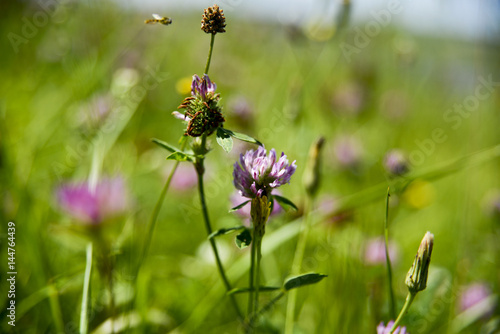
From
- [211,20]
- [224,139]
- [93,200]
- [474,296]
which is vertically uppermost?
[211,20]

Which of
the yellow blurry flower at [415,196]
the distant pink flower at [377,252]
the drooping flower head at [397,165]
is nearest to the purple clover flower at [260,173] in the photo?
the drooping flower head at [397,165]

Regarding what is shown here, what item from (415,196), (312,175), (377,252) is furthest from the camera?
(415,196)

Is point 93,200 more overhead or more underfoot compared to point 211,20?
more underfoot

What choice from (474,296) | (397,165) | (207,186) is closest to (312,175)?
(397,165)

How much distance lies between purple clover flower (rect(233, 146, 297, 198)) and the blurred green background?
0.25 m

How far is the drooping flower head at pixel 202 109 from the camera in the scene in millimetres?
557

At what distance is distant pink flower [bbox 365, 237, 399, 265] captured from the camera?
3.80 ft

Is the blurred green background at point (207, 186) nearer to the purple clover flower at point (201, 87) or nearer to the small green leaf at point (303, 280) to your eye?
the small green leaf at point (303, 280)

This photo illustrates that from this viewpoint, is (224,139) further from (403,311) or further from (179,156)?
(403,311)

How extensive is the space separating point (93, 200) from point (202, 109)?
1.52ft

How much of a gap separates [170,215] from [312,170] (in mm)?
916

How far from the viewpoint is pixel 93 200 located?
0.89 m

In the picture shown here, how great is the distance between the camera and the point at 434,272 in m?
1.07

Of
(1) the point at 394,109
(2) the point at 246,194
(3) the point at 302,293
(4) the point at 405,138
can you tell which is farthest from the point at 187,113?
(4) the point at 405,138
